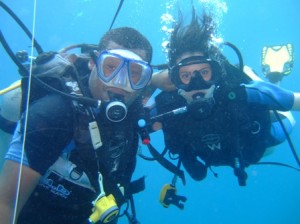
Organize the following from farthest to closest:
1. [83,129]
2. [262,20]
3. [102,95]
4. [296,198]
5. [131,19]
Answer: [131,19] < [262,20] < [296,198] < [102,95] < [83,129]

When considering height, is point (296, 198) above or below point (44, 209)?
below

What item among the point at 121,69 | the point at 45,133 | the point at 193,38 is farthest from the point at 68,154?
the point at 193,38

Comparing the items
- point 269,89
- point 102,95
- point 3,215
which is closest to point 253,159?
point 269,89

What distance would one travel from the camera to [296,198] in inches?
1550

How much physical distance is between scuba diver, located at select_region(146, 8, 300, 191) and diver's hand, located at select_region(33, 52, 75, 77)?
160 cm

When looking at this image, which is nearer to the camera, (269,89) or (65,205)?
(65,205)

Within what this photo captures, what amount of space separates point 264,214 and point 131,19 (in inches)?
1482

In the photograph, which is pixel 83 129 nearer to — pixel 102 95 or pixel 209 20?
pixel 102 95

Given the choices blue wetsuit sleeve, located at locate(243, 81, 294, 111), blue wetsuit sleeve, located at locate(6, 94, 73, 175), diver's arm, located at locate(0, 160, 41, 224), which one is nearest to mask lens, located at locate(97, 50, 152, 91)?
blue wetsuit sleeve, located at locate(6, 94, 73, 175)

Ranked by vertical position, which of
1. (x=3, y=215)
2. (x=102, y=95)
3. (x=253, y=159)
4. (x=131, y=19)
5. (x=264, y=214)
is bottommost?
(x=264, y=214)

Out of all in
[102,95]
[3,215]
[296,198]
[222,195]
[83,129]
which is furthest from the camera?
[222,195]

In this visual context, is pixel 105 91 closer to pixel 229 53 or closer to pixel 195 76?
pixel 195 76

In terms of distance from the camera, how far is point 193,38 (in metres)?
4.77

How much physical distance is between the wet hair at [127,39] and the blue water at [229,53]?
3415cm
